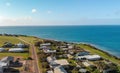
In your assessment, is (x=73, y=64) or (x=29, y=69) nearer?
(x=29, y=69)

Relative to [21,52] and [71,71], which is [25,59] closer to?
[21,52]

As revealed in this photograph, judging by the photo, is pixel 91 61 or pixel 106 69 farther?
pixel 91 61

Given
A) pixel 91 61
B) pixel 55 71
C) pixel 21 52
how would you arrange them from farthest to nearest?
1. pixel 21 52
2. pixel 91 61
3. pixel 55 71

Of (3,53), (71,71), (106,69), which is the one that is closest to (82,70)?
(71,71)

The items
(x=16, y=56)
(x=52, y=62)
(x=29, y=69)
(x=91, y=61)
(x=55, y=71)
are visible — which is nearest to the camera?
(x=55, y=71)

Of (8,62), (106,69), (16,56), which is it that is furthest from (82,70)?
(16,56)

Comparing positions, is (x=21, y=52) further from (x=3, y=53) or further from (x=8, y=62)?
(x=8, y=62)

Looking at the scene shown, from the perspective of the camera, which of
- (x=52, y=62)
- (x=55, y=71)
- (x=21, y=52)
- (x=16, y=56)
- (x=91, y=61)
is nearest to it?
(x=55, y=71)

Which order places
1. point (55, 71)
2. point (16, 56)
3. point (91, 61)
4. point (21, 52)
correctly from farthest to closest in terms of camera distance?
point (21, 52)
point (16, 56)
point (91, 61)
point (55, 71)
